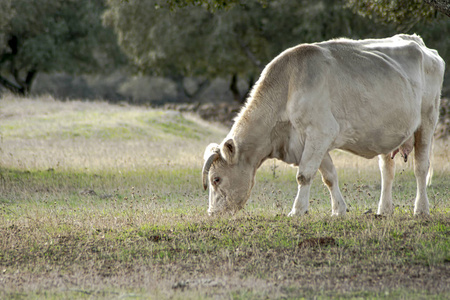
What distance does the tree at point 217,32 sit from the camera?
99.7 feet

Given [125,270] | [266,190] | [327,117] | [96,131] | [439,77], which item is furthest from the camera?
[96,131]

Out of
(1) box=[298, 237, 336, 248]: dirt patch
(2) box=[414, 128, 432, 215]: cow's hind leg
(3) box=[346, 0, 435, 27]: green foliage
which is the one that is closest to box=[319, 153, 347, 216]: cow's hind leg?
(2) box=[414, 128, 432, 215]: cow's hind leg

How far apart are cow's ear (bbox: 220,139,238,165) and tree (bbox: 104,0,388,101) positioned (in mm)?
21819

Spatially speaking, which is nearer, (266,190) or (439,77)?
(439,77)

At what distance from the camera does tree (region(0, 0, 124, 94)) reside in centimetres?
3647

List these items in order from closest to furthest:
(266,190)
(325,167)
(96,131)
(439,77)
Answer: (325,167) → (439,77) → (266,190) → (96,131)

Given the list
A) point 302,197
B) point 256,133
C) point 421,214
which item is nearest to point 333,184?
point 302,197

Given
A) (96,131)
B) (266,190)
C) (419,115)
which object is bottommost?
(96,131)

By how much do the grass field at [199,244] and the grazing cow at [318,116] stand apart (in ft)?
1.72

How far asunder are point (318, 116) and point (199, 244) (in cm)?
227

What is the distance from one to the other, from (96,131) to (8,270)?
1653cm

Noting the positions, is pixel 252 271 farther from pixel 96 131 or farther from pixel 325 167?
pixel 96 131

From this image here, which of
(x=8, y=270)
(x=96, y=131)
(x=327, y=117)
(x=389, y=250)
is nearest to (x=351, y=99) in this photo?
(x=327, y=117)

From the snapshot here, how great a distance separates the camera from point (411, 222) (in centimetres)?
782
